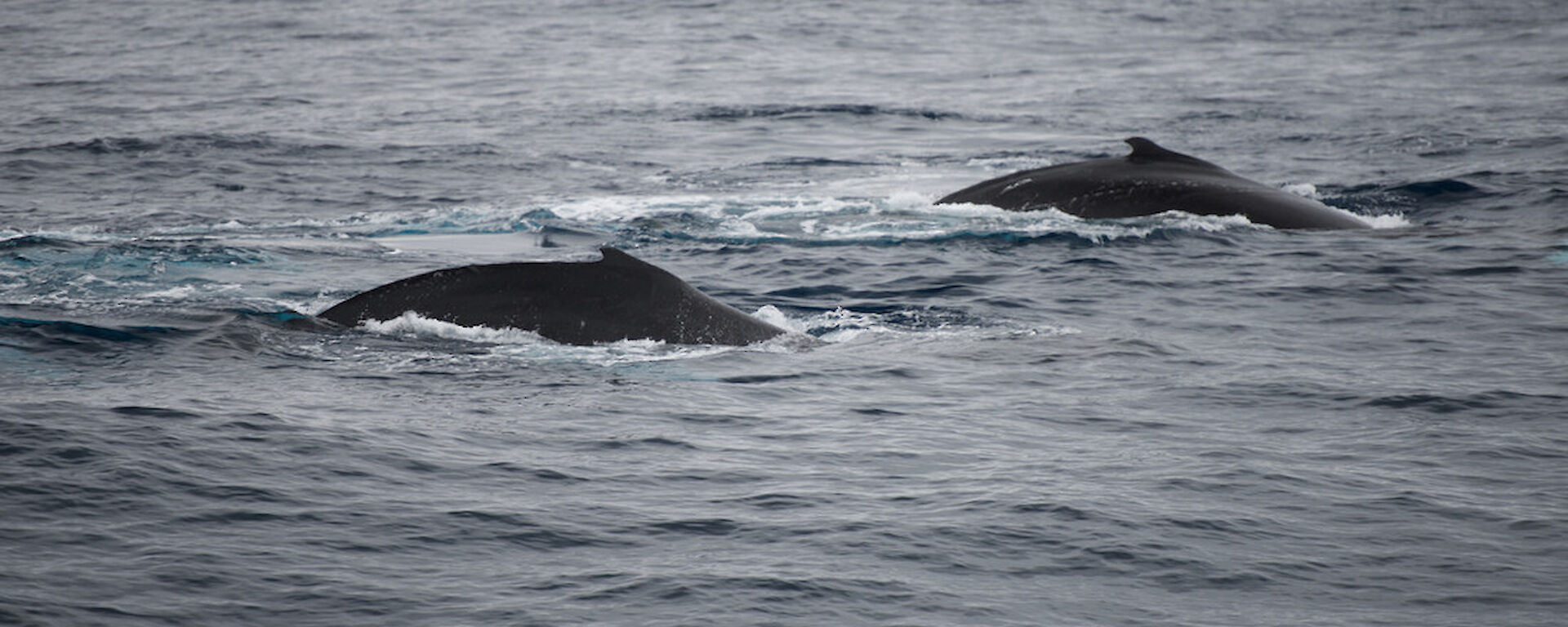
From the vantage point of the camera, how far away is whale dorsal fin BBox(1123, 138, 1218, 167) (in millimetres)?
17062

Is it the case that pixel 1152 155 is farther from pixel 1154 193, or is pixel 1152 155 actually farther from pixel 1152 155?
pixel 1154 193

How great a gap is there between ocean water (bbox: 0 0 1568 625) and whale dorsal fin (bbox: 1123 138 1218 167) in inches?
30.5

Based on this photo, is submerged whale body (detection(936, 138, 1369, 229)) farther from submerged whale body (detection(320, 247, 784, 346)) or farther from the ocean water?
submerged whale body (detection(320, 247, 784, 346))

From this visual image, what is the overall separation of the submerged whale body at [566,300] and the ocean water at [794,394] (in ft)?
0.47

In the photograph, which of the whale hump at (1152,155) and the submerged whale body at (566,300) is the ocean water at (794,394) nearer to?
the submerged whale body at (566,300)

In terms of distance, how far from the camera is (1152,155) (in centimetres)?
1731

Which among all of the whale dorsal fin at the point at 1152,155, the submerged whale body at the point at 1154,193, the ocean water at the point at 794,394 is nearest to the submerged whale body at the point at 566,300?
the ocean water at the point at 794,394

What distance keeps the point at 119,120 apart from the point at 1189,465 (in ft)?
72.8

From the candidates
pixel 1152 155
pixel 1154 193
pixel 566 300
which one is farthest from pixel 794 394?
pixel 1152 155

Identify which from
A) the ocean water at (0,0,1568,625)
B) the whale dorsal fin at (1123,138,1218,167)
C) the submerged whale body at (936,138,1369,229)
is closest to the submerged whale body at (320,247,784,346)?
the ocean water at (0,0,1568,625)

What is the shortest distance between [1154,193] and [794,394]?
7.70 meters

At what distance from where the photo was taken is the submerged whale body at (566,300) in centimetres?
1088

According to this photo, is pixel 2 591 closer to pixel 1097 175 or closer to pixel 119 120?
pixel 1097 175

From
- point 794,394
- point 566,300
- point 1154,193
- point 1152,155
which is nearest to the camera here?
point 794,394
